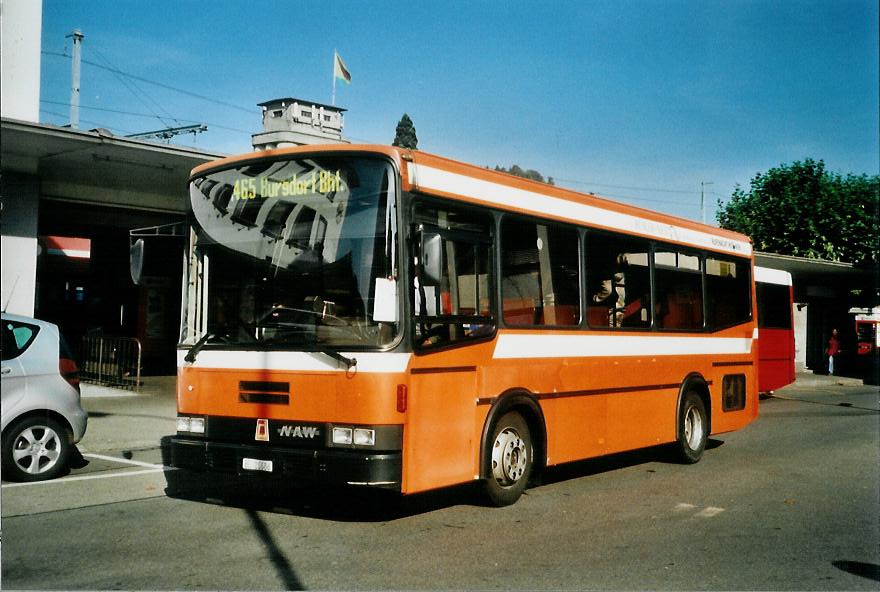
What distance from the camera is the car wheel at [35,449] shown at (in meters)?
9.24

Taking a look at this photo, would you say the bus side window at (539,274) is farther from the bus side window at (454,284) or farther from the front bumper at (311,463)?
the front bumper at (311,463)

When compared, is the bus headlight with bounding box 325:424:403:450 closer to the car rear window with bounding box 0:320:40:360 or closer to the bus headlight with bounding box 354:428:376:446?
the bus headlight with bounding box 354:428:376:446

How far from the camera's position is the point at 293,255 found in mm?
A: 7438

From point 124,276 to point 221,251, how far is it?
2499 centimetres

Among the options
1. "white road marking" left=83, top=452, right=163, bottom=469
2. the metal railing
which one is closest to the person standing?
the metal railing

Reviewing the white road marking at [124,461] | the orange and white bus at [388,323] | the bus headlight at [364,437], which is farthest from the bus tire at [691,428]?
the white road marking at [124,461]

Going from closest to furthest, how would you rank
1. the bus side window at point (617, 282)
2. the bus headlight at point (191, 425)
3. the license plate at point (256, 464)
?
the license plate at point (256, 464) < the bus headlight at point (191, 425) < the bus side window at point (617, 282)

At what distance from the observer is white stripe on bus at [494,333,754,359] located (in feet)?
27.9

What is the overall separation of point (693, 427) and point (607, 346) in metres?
2.77

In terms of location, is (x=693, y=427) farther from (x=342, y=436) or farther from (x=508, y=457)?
(x=342, y=436)

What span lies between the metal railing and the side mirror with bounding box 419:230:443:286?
1404 centimetres

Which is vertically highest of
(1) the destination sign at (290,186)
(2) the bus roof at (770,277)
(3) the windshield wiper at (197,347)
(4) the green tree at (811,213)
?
(4) the green tree at (811,213)

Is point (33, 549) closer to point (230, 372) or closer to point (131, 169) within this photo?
point (230, 372)

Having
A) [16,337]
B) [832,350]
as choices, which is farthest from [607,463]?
[832,350]
